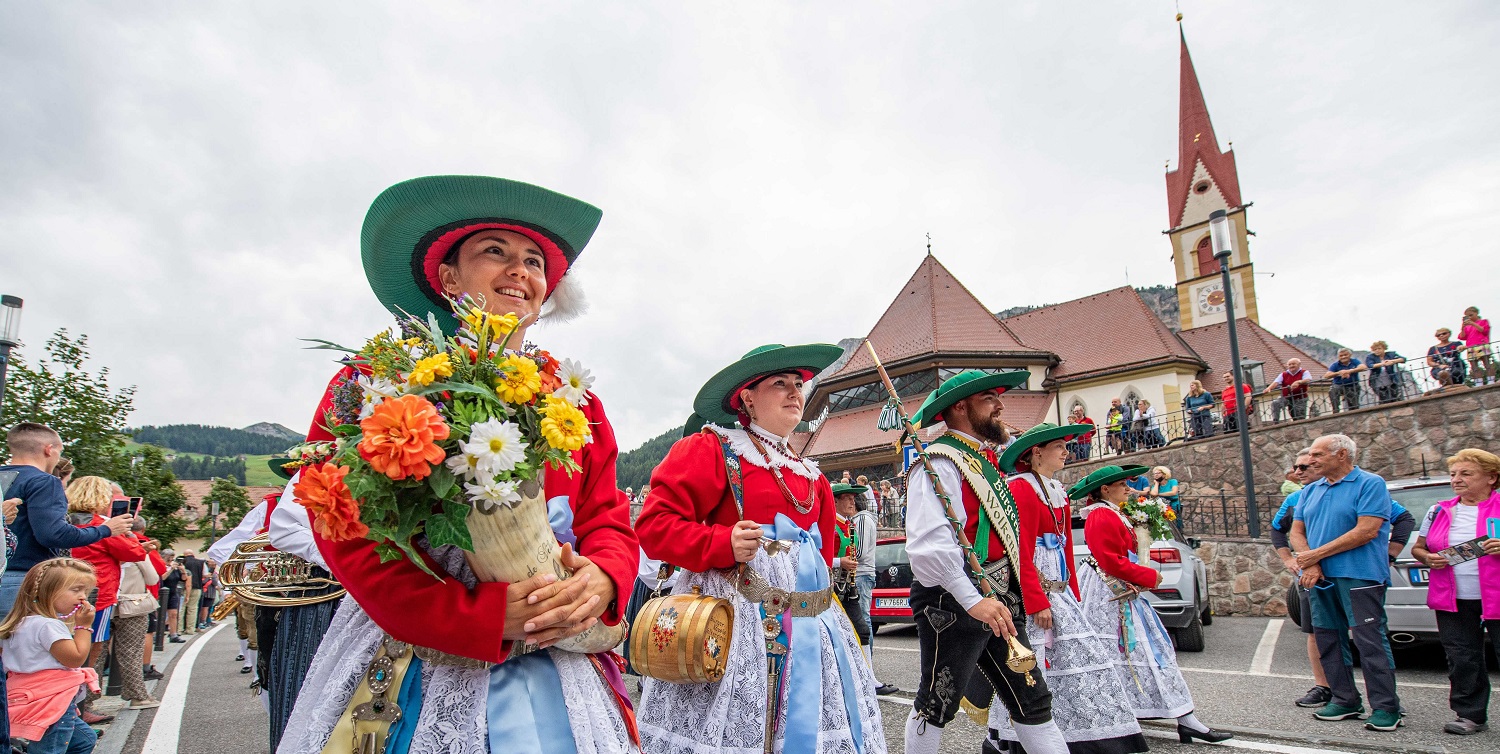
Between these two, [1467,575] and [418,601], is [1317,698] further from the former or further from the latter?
[418,601]

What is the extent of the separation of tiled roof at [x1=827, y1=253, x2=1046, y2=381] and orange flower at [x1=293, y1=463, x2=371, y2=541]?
2917cm

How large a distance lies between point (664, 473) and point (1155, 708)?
12.9ft

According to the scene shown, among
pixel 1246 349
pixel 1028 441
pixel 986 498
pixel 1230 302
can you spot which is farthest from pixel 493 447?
pixel 1246 349

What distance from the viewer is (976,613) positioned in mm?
3764

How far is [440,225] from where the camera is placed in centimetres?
216

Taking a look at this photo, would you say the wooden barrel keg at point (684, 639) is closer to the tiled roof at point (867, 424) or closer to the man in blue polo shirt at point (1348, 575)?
the man in blue polo shirt at point (1348, 575)

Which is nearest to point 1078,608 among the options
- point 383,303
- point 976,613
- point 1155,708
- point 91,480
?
point 1155,708

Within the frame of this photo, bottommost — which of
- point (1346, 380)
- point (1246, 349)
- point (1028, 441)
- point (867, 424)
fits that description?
point (1028, 441)

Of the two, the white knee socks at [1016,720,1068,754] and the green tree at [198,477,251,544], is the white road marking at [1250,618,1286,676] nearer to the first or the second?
the white knee socks at [1016,720,1068,754]

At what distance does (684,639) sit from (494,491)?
1.57 metres

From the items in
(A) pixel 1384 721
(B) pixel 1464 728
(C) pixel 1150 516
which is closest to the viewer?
(B) pixel 1464 728

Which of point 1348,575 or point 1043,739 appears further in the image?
point 1348,575

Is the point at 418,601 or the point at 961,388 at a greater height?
the point at 961,388

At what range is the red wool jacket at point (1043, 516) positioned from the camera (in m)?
5.03
